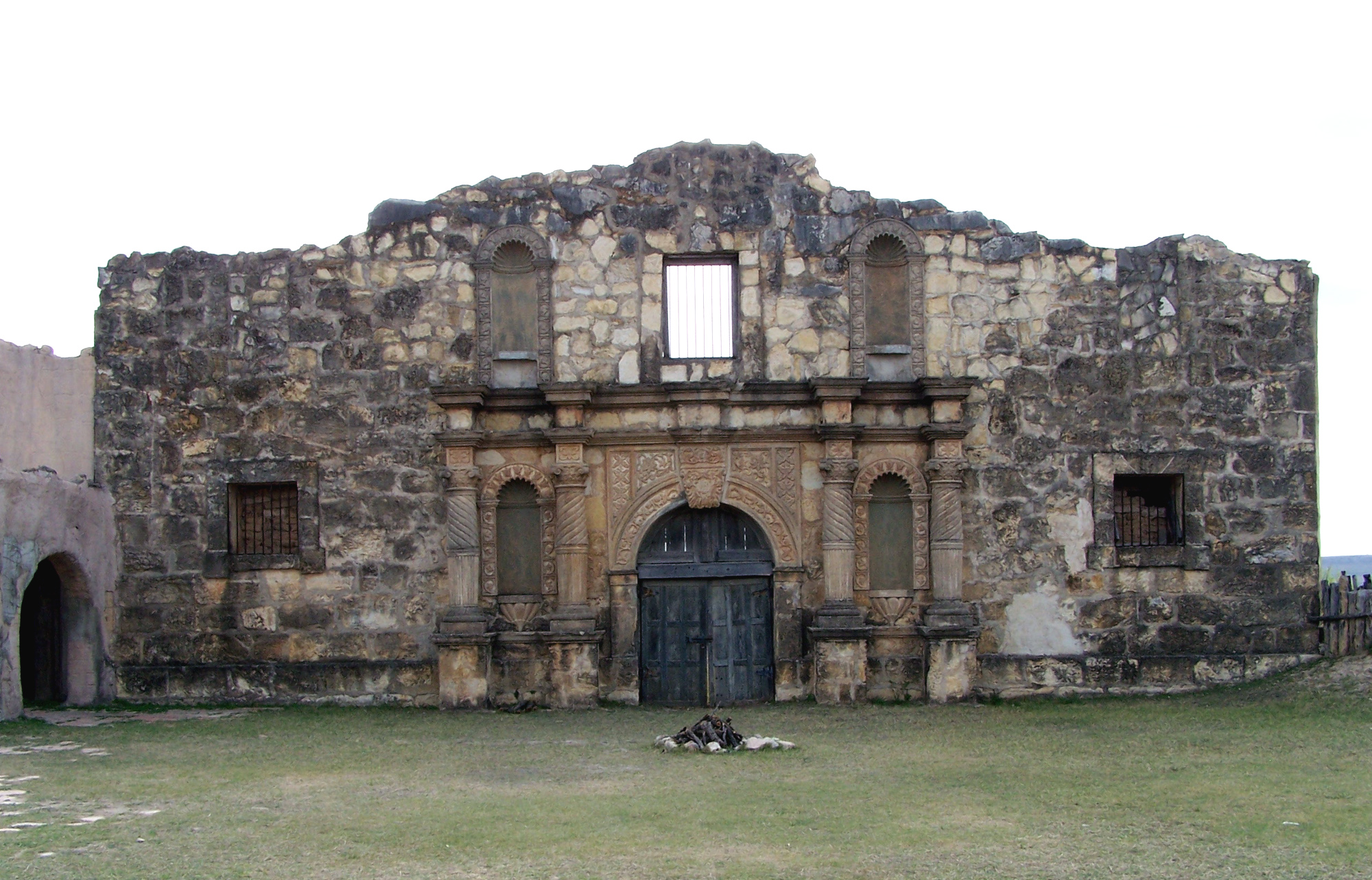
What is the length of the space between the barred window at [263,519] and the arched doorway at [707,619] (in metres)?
3.66

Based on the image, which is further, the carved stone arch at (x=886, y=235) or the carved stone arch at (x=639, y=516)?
the carved stone arch at (x=886, y=235)

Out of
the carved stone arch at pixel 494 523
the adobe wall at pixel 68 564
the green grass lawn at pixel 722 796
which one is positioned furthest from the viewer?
the carved stone arch at pixel 494 523

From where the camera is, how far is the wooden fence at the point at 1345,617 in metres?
14.3

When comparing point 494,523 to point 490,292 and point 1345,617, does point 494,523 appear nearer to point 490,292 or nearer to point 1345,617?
point 490,292

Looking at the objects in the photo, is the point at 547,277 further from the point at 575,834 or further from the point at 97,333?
the point at 575,834

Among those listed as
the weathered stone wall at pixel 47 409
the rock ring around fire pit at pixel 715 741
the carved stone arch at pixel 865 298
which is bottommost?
the rock ring around fire pit at pixel 715 741

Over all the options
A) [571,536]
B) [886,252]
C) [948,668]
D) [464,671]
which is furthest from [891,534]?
[464,671]

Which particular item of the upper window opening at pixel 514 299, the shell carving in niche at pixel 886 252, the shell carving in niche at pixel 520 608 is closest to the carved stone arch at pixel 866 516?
the shell carving in niche at pixel 886 252

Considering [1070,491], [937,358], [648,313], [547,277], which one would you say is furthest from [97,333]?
[1070,491]

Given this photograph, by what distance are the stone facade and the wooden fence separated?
0.25 metres

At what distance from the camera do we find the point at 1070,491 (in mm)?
14508

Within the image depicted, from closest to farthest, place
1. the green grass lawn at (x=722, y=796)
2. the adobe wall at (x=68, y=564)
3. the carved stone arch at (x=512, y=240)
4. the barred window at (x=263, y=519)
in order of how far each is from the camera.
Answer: the green grass lawn at (x=722, y=796)
the adobe wall at (x=68, y=564)
the carved stone arch at (x=512, y=240)
the barred window at (x=263, y=519)

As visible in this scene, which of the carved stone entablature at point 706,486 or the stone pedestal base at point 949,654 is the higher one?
the carved stone entablature at point 706,486

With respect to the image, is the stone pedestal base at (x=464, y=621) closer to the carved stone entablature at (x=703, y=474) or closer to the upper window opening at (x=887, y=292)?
the carved stone entablature at (x=703, y=474)
